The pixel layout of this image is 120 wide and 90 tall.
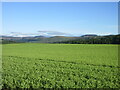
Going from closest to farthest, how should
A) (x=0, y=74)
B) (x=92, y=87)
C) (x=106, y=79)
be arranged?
(x=92, y=87) < (x=106, y=79) < (x=0, y=74)

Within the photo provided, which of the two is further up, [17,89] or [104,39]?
[104,39]

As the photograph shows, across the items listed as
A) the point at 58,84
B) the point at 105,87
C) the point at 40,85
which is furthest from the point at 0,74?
the point at 105,87

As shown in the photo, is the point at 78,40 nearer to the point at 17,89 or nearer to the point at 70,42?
the point at 70,42

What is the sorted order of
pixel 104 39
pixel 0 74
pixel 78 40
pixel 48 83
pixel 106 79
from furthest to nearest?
pixel 78 40 < pixel 104 39 < pixel 0 74 < pixel 106 79 < pixel 48 83

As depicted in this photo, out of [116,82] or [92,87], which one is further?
[116,82]

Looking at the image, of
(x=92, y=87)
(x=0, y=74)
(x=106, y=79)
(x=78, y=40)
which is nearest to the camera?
(x=92, y=87)

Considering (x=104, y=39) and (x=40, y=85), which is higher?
(x=104, y=39)

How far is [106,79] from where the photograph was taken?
21.9 feet

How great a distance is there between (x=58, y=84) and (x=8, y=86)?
222 centimetres

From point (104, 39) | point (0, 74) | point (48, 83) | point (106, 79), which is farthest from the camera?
point (104, 39)

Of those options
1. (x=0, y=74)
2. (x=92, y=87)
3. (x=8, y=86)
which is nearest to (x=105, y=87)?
(x=92, y=87)

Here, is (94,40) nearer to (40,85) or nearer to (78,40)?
(78,40)

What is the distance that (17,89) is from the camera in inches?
235

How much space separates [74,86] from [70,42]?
101ft
